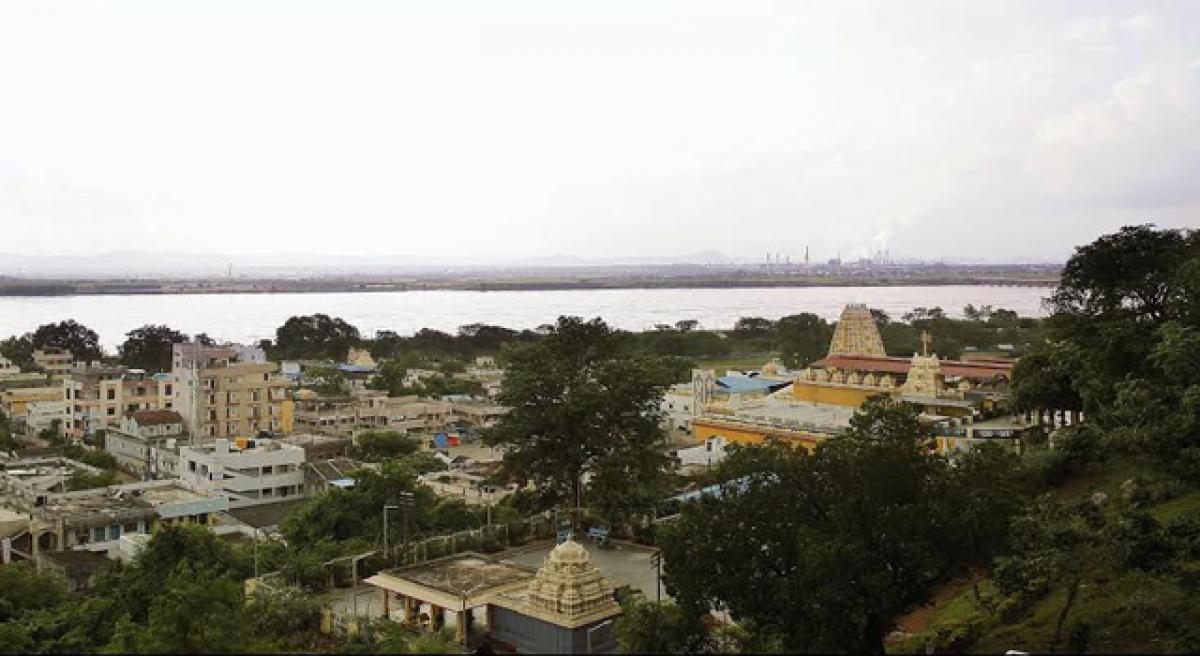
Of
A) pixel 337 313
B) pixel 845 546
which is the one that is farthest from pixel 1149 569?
pixel 337 313

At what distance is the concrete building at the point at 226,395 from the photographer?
38.1 meters

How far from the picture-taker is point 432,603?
37.7 ft

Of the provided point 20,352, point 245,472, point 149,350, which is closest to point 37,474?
point 245,472

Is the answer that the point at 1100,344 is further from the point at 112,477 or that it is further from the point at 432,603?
the point at 112,477

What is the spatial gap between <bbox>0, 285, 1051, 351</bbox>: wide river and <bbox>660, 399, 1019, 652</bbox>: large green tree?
82.1 meters

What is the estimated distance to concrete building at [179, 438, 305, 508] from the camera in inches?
1118

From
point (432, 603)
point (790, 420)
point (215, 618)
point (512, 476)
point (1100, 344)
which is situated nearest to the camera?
point (215, 618)

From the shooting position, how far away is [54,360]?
60.3 metres

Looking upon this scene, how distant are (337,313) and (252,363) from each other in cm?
10390

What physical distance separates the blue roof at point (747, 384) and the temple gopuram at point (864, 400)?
1780 millimetres

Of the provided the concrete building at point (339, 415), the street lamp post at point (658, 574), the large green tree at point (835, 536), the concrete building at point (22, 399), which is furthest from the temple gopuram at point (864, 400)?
the concrete building at point (22, 399)

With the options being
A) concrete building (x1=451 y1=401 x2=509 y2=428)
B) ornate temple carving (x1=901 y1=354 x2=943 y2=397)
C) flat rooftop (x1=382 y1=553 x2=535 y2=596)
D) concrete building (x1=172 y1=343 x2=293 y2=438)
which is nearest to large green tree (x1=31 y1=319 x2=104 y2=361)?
concrete building (x1=172 y1=343 x2=293 y2=438)

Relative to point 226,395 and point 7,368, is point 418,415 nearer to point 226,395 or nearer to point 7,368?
point 226,395

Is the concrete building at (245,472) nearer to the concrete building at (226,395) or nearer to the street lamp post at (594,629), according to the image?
the concrete building at (226,395)
